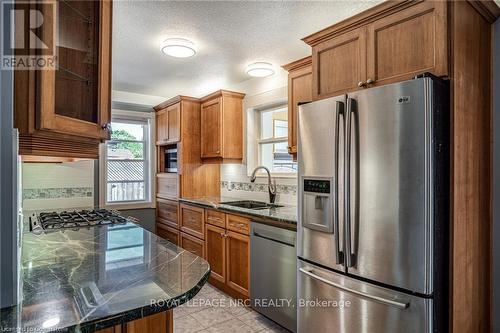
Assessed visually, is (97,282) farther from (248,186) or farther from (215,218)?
(248,186)

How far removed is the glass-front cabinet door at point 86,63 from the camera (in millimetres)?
1088

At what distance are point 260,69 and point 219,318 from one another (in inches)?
99.7

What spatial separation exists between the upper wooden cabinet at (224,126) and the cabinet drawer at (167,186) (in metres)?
0.62

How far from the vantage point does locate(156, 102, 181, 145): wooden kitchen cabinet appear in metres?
4.26

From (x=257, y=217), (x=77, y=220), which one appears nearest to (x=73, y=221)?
(x=77, y=220)

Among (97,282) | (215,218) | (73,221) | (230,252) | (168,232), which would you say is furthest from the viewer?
(168,232)

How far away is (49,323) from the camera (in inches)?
32.0

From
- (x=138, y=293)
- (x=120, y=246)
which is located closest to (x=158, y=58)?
(x=120, y=246)

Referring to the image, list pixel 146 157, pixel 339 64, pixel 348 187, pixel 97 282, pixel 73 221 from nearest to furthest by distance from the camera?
1. pixel 97 282
2. pixel 348 187
3. pixel 339 64
4. pixel 73 221
5. pixel 146 157

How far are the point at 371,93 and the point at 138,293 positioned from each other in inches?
58.3
